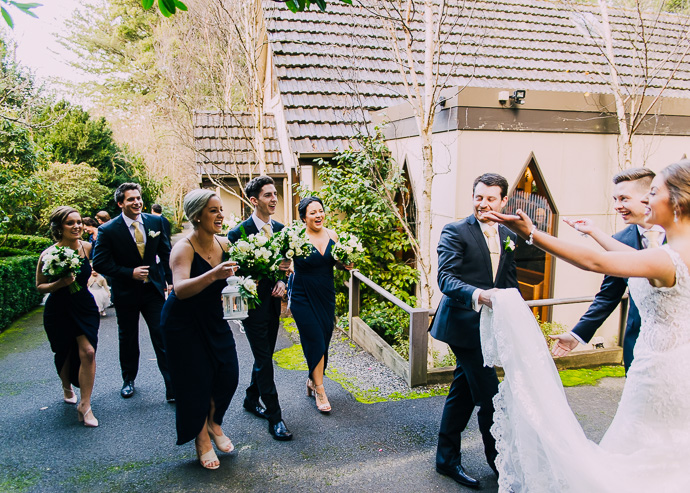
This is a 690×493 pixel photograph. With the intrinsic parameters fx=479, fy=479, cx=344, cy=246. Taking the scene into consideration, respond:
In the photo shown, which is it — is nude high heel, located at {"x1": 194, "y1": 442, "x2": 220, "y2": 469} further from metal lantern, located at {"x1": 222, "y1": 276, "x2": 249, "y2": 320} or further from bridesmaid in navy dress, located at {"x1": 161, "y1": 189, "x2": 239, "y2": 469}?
metal lantern, located at {"x1": 222, "y1": 276, "x2": 249, "y2": 320}

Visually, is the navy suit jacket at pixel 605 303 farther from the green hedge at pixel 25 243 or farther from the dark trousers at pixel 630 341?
the green hedge at pixel 25 243

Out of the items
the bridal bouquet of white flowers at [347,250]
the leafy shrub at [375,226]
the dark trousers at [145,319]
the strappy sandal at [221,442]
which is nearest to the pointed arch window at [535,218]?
the leafy shrub at [375,226]

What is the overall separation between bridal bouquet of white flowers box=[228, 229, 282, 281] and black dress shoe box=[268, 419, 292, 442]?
1368 millimetres

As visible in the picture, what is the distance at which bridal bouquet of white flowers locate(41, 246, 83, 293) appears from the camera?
4.38 meters

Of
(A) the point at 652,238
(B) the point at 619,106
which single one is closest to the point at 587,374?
(A) the point at 652,238

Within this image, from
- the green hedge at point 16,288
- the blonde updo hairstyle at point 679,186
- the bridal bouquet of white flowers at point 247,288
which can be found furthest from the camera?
the green hedge at point 16,288

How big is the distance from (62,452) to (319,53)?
8.92m

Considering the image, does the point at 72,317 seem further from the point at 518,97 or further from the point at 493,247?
the point at 518,97

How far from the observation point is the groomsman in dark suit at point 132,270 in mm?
4973

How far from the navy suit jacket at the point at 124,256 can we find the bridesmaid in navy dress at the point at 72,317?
0.59 ft

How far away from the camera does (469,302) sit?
321 centimetres

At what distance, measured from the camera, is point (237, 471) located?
3809 millimetres

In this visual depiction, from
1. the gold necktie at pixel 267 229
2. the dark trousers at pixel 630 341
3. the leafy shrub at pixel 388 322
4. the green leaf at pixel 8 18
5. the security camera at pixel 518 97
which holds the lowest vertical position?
the leafy shrub at pixel 388 322

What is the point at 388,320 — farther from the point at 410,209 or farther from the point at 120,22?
the point at 120,22
